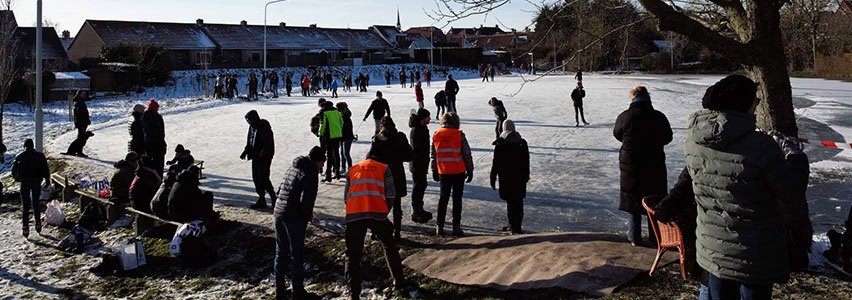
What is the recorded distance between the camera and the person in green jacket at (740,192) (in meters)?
3.29

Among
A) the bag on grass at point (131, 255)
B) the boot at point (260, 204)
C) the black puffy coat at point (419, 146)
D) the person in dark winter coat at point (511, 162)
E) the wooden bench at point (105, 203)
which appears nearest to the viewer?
the person in dark winter coat at point (511, 162)

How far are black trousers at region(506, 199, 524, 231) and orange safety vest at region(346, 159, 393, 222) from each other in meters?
2.21

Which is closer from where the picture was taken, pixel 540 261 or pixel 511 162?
pixel 540 261

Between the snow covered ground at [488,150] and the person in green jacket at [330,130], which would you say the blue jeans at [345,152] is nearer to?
the person in green jacket at [330,130]

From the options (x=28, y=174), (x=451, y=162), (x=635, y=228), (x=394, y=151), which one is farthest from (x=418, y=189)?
(x=28, y=174)

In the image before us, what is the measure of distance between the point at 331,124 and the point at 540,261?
19.2 feet

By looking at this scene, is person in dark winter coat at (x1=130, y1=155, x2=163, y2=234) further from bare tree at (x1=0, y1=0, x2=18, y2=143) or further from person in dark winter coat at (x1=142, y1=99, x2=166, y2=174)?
bare tree at (x1=0, y1=0, x2=18, y2=143)

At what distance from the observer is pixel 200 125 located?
22047mm

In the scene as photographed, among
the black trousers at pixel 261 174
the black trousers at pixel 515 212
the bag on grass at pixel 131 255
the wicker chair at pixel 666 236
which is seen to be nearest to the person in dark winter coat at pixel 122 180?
the black trousers at pixel 261 174

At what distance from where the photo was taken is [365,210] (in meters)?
6.16

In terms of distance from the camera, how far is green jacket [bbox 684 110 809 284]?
3270 mm

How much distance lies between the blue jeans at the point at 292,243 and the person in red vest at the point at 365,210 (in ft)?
1.81

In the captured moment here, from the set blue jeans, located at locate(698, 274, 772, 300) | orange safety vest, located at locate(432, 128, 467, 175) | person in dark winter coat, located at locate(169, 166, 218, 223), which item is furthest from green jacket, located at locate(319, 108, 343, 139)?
blue jeans, located at locate(698, 274, 772, 300)

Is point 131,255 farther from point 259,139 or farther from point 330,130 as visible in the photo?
point 330,130
